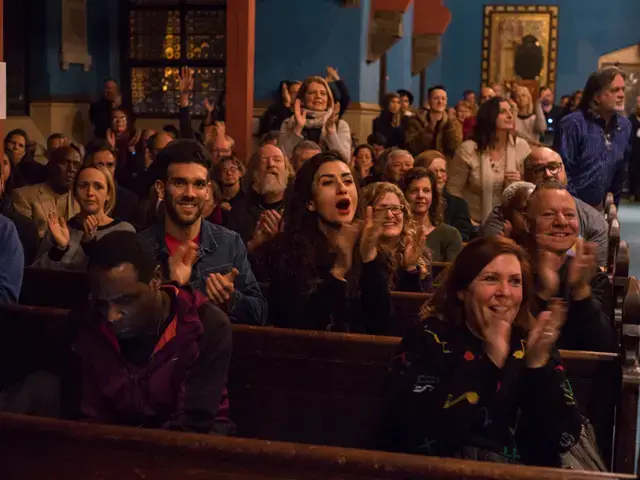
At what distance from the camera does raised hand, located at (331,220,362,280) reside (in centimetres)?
400

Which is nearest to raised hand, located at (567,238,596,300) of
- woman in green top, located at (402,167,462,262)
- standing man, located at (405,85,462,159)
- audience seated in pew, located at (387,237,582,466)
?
audience seated in pew, located at (387,237,582,466)

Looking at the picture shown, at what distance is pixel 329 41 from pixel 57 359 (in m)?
9.75

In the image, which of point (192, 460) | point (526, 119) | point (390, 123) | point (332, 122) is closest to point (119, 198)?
point (332, 122)

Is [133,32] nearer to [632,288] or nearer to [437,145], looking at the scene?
[437,145]

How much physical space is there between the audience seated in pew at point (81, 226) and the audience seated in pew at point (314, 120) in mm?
2676

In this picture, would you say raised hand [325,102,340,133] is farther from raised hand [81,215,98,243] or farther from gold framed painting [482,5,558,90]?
gold framed painting [482,5,558,90]

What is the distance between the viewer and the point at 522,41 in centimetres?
2311

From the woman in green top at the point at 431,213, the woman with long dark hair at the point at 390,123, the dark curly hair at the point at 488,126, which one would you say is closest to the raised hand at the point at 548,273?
the woman in green top at the point at 431,213

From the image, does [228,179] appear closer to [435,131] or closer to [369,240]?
[369,240]

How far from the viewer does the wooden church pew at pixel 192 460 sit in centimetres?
235

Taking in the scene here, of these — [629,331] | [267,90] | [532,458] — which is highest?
[267,90]

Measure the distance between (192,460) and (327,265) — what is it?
1596 millimetres

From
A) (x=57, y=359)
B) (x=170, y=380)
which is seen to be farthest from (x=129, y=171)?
(x=170, y=380)

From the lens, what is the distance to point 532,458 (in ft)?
9.89
